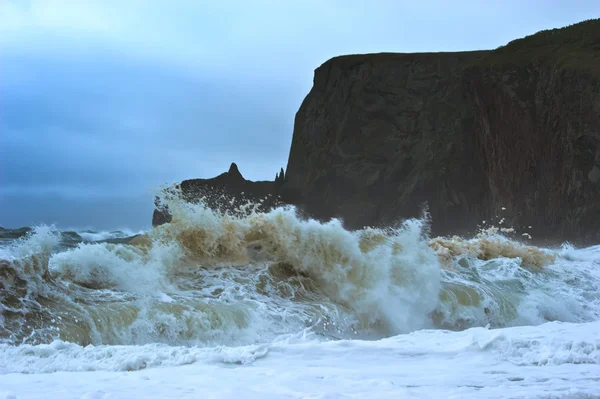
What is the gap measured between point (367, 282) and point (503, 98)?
87.5 ft

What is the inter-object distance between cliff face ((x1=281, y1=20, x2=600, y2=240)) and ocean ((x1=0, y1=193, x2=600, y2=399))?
17.9 m

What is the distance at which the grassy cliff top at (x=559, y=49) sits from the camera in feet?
91.3

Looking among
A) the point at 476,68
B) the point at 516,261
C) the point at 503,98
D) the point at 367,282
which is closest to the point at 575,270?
the point at 516,261

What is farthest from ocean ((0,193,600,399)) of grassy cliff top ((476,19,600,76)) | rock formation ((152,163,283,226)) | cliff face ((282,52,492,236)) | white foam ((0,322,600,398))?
rock formation ((152,163,283,226))

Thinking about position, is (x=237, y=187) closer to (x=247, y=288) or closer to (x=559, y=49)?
(x=559, y=49)

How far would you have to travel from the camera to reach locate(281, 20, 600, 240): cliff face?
27.1 meters

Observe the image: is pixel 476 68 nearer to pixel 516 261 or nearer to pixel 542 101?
pixel 542 101

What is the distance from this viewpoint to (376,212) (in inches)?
1613

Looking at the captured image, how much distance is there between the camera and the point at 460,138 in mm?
37844

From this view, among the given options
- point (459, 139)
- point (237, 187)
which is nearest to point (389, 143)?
point (459, 139)

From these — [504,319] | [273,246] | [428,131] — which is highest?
[428,131]

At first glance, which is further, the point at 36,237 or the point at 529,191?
the point at 529,191

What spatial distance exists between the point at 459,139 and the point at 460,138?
9 centimetres

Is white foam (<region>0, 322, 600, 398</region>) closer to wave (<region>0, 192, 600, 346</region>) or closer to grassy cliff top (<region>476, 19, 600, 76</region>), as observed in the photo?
wave (<region>0, 192, 600, 346</region>)
